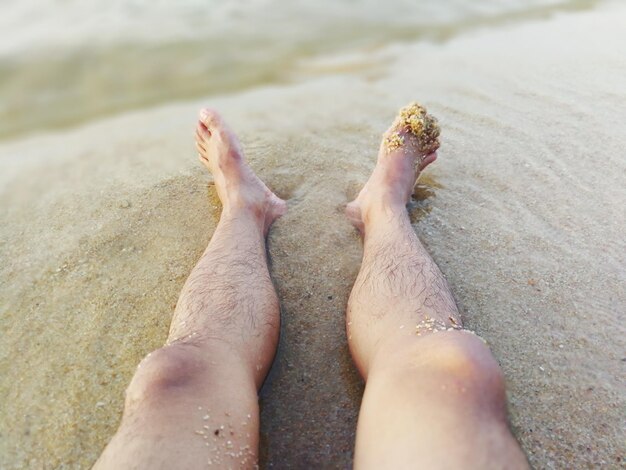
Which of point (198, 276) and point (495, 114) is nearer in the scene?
point (198, 276)

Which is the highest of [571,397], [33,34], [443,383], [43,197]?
[33,34]

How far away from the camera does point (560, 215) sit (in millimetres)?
2158

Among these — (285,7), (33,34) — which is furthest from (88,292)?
(285,7)

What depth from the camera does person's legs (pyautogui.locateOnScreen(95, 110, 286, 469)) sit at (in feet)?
3.73

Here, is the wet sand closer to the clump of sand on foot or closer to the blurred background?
the clump of sand on foot

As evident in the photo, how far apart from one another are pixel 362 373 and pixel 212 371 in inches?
17.8

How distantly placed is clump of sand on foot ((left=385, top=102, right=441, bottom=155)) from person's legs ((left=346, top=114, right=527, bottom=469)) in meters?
0.67

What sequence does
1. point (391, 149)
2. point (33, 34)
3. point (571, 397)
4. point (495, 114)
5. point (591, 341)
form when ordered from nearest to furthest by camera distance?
point (571, 397) → point (591, 341) → point (391, 149) → point (495, 114) → point (33, 34)

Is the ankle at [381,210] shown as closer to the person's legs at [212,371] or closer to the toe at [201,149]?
the person's legs at [212,371]

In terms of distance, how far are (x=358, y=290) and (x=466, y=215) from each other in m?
0.76

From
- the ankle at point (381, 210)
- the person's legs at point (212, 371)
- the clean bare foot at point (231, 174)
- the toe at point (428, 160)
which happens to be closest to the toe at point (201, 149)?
the clean bare foot at point (231, 174)

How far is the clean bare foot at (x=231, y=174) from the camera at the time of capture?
2160 millimetres

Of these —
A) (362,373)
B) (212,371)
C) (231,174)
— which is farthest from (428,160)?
(212,371)

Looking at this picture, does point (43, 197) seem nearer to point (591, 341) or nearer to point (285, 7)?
point (591, 341)
